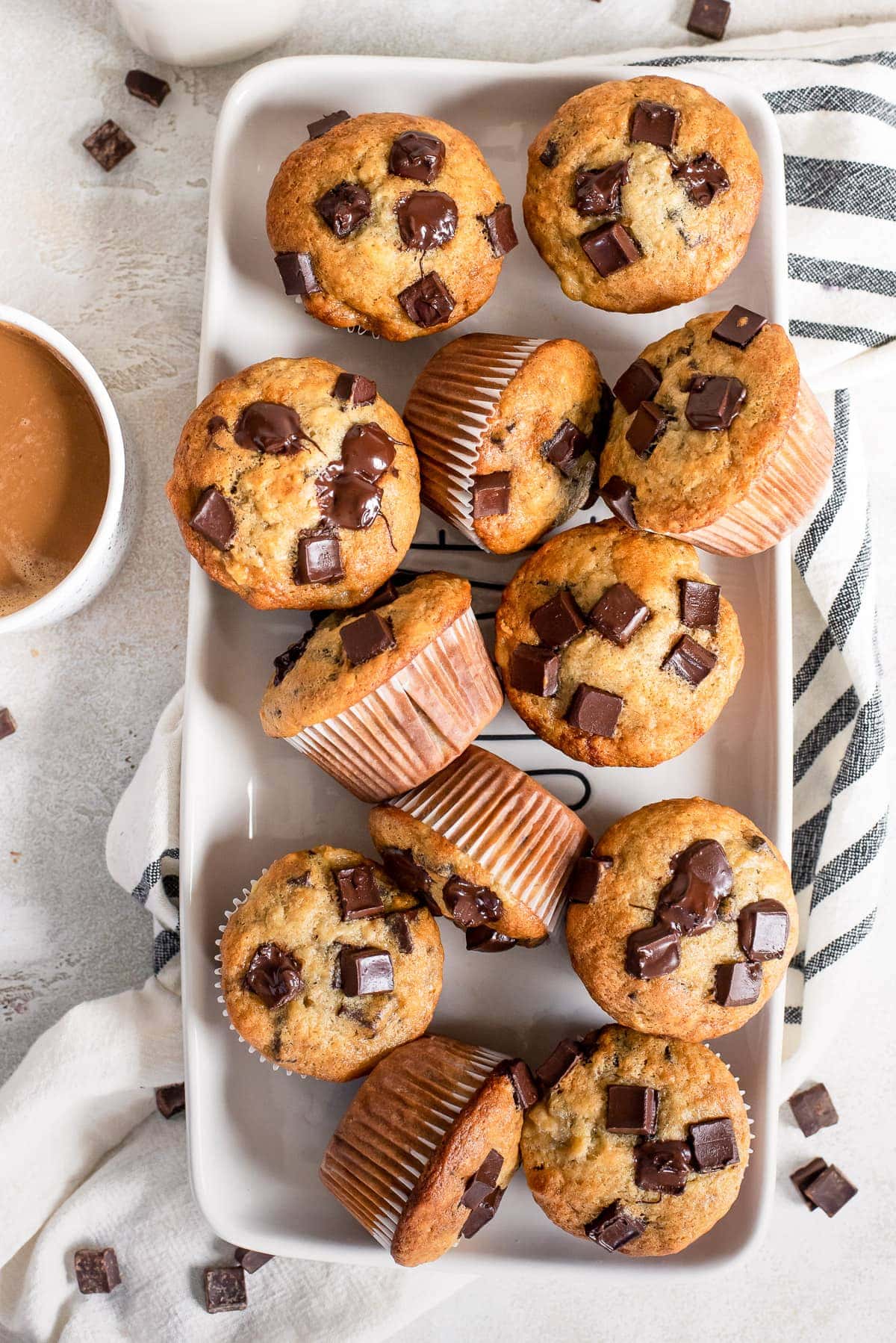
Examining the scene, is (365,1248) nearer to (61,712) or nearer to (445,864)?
(445,864)

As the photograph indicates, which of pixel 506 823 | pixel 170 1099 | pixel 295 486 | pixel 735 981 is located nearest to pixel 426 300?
pixel 295 486

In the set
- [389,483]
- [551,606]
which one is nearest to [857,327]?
[551,606]

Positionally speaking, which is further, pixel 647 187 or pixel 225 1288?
pixel 225 1288

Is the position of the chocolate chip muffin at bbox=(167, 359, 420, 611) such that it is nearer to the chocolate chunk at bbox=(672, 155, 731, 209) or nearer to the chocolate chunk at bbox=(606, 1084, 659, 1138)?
the chocolate chunk at bbox=(672, 155, 731, 209)

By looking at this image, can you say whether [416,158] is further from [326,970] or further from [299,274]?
[326,970]

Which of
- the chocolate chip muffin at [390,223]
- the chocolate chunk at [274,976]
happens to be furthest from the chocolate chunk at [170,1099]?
the chocolate chip muffin at [390,223]
